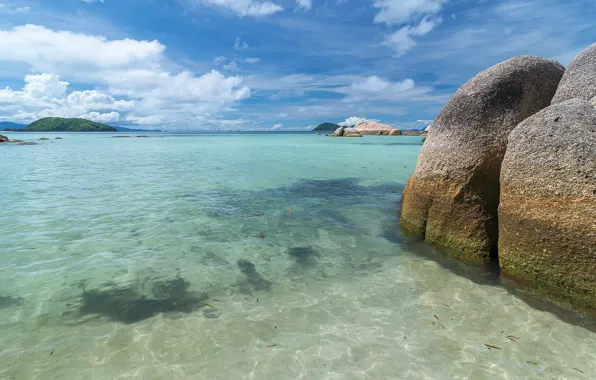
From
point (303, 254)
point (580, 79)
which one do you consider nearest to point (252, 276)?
point (303, 254)

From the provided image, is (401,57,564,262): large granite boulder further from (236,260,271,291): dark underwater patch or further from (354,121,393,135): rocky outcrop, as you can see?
(354,121,393,135): rocky outcrop

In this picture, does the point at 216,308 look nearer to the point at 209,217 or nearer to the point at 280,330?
the point at 280,330

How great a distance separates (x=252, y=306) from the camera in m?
5.70

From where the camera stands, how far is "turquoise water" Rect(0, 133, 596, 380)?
14.1 ft

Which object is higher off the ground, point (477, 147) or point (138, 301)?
point (477, 147)

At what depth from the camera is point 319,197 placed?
14.3 metres

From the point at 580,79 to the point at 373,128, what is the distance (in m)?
131

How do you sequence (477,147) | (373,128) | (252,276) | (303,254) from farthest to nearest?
(373,128) < (303,254) < (477,147) < (252,276)

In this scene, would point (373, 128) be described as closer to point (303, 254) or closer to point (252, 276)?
point (303, 254)

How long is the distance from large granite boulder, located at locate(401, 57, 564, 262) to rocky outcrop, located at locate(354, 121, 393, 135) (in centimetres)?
11949

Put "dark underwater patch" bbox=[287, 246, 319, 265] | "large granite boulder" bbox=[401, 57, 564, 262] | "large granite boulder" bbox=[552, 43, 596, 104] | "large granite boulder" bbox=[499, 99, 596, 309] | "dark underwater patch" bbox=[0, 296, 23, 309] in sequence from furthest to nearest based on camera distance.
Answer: "dark underwater patch" bbox=[287, 246, 319, 265] < "large granite boulder" bbox=[401, 57, 564, 262] < "large granite boulder" bbox=[552, 43, 596, 104] < "dark underwater patch" bbox=[0, 296, 23, 309] < "large granite boulder" bbox=[499, 99, 596, 309]

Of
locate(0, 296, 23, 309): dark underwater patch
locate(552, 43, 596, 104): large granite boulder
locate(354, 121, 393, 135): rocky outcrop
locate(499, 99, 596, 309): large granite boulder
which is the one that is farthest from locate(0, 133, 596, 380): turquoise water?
locate(354, 121, 393, 135): rocky outcrop

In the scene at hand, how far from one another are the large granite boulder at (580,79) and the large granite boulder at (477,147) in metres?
0.54

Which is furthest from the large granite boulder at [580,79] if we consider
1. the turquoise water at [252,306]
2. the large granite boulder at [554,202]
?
the turquoise water at [252,306]
